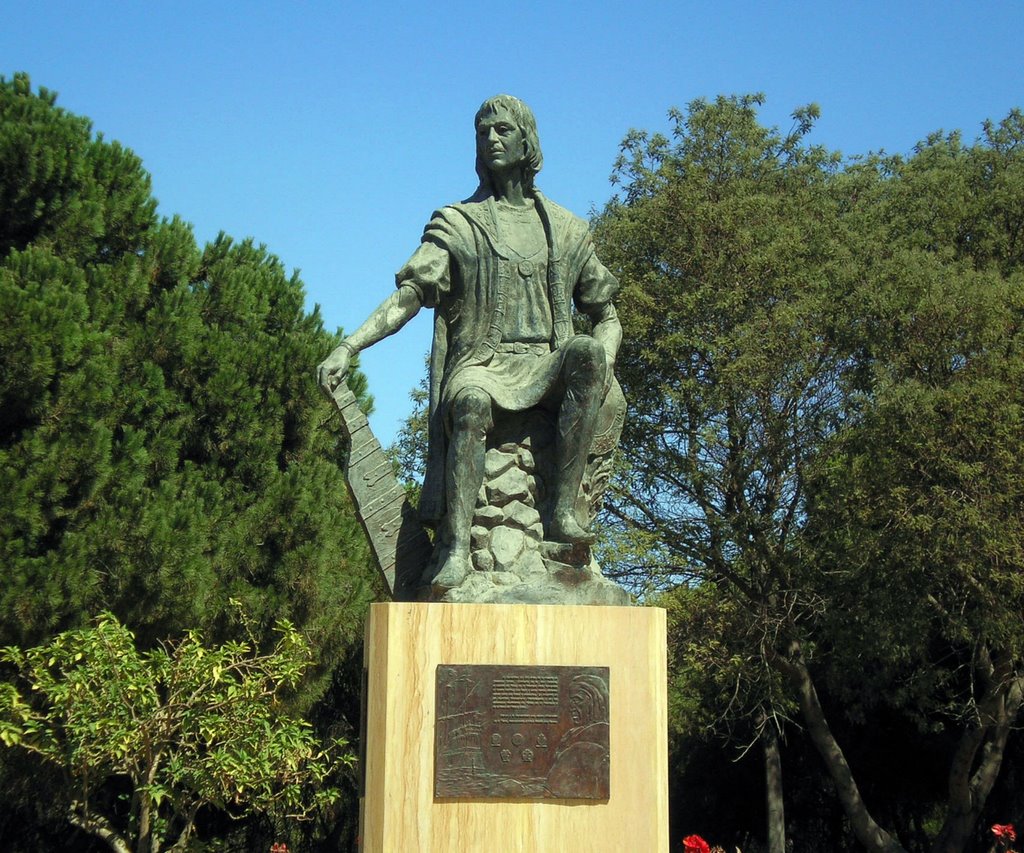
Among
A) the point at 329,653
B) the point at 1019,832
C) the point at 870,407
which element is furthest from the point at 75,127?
the point at 1019,832

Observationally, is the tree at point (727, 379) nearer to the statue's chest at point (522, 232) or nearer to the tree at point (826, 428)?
the tree at point (826, 428)

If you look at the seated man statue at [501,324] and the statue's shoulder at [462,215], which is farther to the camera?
the statue's shoulder at [462,215]

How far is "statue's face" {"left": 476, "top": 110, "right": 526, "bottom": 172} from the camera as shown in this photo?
632 centimetres

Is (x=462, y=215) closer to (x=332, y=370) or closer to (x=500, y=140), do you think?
(x=500, y=140)

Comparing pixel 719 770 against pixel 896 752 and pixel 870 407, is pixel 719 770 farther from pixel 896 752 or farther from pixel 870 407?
pixel 870 407

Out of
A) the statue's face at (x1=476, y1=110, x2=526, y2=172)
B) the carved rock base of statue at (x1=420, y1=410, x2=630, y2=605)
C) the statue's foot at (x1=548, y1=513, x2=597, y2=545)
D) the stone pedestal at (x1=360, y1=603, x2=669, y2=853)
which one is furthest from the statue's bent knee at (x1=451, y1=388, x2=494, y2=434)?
the statue's face at (x1=476, y1=110, x2=526, y2=172)

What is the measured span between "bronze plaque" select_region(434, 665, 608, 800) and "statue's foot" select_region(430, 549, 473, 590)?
0.39 metres

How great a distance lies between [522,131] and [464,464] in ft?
5.55

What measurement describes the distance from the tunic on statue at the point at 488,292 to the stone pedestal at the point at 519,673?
3.07 ft

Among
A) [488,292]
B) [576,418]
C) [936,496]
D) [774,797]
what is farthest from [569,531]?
[774,797]

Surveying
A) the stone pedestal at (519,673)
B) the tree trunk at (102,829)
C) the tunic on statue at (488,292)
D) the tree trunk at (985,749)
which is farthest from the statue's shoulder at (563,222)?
the tree trunk at (985,749)

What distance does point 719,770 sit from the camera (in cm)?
1902

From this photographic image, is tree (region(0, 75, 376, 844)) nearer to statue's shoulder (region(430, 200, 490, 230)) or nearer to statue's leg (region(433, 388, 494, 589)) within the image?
statue's shoulder (region(430, 200, 490, 230))

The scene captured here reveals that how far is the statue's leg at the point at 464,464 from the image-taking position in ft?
18.9
